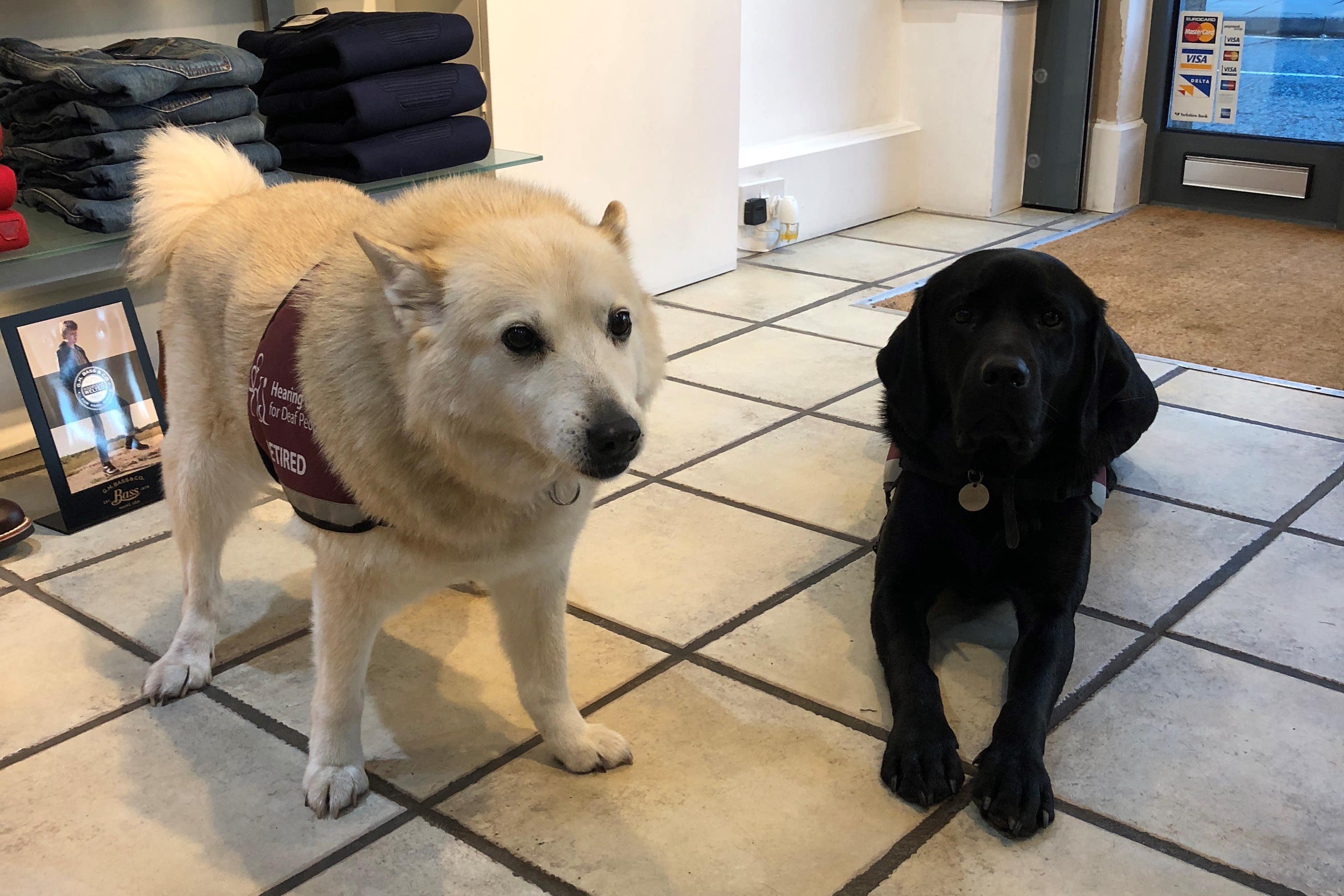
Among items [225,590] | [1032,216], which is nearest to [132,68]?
[225,590]

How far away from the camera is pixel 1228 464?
2539mm

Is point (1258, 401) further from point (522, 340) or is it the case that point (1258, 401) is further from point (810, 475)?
point (522, 340)

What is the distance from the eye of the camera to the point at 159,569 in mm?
2188

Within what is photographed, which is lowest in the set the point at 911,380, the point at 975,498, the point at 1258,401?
the point at 1258,401

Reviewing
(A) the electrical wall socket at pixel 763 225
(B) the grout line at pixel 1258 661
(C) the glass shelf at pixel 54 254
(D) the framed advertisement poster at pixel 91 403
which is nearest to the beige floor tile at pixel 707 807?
(B) the grout line at pixel 1258 661

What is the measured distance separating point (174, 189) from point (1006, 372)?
4.27 ft

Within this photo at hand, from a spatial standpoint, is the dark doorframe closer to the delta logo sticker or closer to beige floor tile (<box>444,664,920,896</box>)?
the delta logo sticker

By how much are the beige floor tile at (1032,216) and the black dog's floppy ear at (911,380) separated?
2.93 metres

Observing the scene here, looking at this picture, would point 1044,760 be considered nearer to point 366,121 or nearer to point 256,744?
point 256,744

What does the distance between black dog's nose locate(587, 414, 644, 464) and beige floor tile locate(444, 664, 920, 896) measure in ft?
1.73

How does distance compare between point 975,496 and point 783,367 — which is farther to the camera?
point 783,367

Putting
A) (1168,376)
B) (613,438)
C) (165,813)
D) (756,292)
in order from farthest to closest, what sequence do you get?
(756,292) < (1168,376) < (165,813) < (613,438)

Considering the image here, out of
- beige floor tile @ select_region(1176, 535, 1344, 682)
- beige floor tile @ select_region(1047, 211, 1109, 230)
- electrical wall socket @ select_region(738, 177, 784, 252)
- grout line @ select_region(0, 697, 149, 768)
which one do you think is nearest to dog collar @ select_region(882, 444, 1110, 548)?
beige floor tile @ select_region(1176, 535, 1344, 682)

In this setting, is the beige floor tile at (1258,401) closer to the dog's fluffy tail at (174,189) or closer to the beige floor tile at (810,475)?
the beige floor tile at (810,475)
